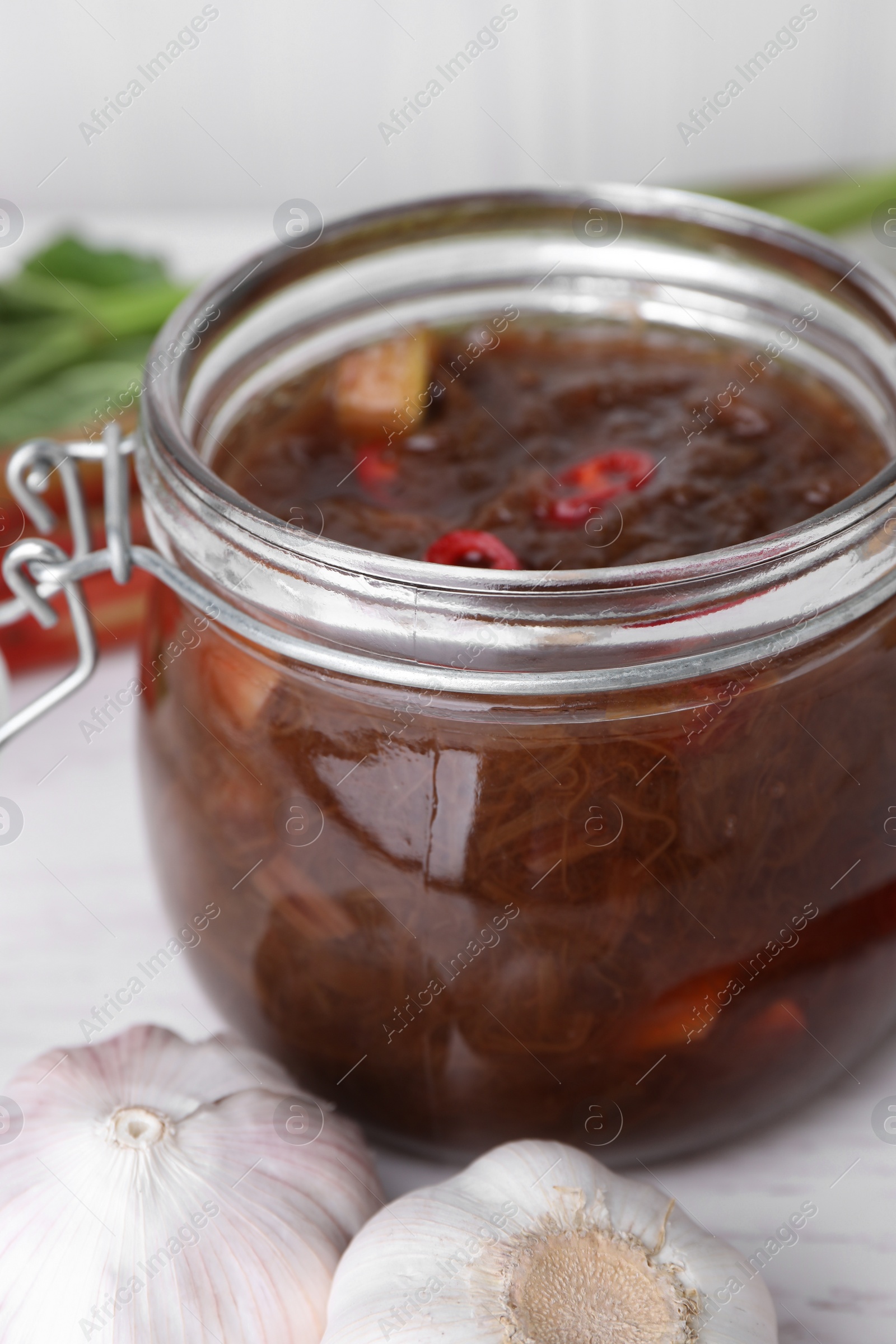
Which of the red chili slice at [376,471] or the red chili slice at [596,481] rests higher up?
the red chili slice at [376,471]

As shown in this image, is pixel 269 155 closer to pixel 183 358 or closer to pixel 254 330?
pixel 254 330

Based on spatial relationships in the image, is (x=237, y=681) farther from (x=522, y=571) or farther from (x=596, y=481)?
(x=596, y=481)

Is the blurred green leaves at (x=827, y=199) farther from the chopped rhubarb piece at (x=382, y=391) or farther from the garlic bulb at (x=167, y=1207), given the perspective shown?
the garlic bulb at (x=167, y=1207)

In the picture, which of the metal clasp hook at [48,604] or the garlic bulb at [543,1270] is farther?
the metal clasp hook at [48,604]

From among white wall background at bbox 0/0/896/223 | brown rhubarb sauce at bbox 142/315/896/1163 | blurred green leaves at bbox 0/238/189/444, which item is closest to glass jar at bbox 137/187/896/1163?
brown rhubarb sauce at bbox 142/315/896/1163

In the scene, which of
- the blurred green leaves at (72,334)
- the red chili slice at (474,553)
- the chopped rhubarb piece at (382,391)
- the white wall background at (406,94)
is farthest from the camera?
the white wall background at (406,94)

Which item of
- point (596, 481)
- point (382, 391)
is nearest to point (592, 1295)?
point (596, 481)

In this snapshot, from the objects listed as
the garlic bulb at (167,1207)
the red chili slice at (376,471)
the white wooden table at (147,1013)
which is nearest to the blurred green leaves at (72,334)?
the white wooden table at (147,1013)
